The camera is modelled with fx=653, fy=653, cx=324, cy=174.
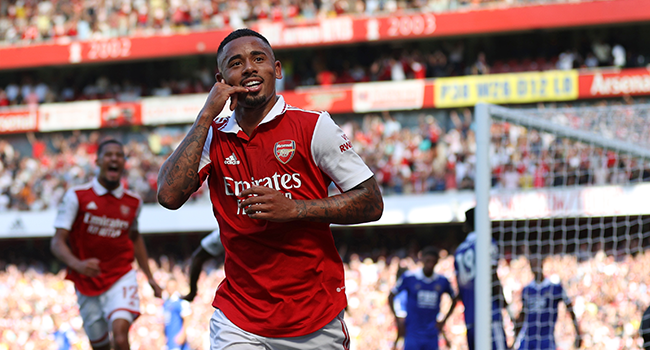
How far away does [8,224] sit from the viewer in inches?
757

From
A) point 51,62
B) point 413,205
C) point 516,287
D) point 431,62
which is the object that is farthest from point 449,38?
point 51,62

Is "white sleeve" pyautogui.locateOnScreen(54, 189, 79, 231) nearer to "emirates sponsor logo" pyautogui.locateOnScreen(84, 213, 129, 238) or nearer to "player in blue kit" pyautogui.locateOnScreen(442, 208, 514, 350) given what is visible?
"emirates sponsor logo" pyautogui.locateOnScreen(84, 213, 129, 238)

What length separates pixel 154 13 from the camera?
23906 millimetres

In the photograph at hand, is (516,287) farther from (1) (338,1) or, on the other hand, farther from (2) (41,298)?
(1) (338,1)

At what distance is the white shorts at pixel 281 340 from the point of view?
2.62 metres

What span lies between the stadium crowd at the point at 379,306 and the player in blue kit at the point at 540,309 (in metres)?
0.29

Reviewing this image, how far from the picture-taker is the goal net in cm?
541

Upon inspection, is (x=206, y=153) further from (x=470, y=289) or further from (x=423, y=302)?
(x=423, y=302)

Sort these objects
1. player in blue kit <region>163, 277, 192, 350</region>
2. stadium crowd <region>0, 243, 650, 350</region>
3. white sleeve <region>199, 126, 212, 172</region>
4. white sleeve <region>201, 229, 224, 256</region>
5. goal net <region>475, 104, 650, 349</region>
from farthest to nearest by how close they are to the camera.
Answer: stadium crowd <region>0, 243, 650, 350</region>
player in blue kit <region>163, 277, 192, 350</region>
goal net <region>475, 104, 650, 349</region>
white sleeve <region>201, 229, 224, 256</region>
white sleeve <region>199, 126, 212, 172</region>

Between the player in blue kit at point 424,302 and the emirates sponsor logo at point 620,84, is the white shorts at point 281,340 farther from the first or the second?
the emirates sponsor logo at point 620,84

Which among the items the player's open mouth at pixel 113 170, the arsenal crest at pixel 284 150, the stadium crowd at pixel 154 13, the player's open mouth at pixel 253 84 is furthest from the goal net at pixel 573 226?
the stadium crowd at pixel 154 13

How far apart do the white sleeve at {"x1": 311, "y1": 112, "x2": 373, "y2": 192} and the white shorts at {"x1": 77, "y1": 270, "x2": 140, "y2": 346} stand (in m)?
3.76

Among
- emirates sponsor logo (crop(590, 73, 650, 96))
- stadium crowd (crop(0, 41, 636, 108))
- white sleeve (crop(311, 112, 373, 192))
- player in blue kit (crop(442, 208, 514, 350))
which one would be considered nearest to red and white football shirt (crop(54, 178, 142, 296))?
player in blue kit (crop(442, 208, 514, 350))

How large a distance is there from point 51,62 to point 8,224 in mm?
7222
